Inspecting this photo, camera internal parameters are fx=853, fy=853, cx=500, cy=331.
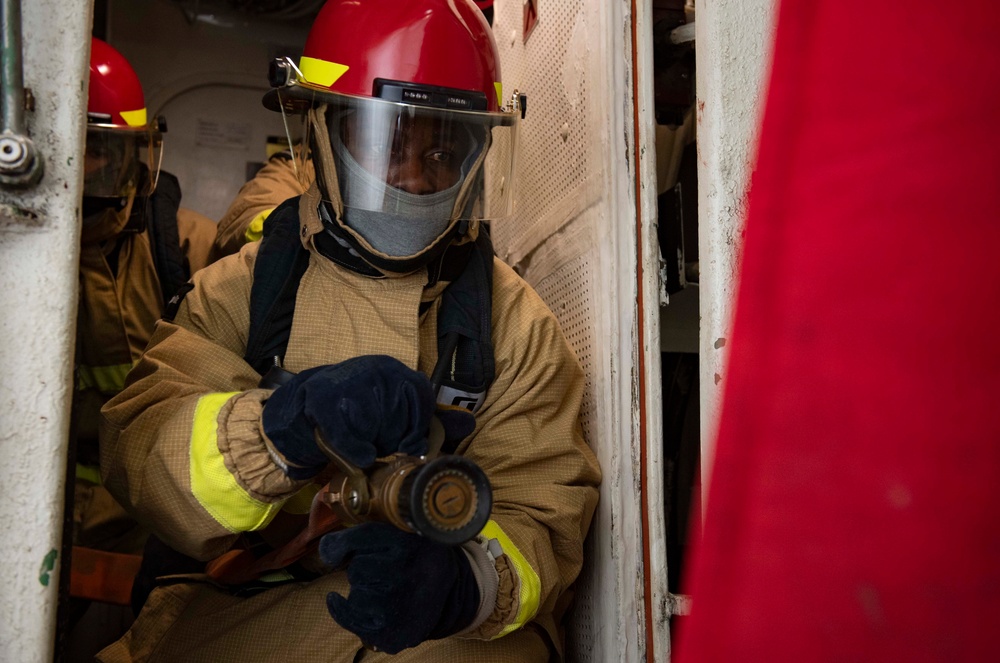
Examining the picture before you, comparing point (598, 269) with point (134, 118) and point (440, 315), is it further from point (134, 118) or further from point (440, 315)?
point (134, 118)

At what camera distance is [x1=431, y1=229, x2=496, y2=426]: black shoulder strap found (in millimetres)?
1713

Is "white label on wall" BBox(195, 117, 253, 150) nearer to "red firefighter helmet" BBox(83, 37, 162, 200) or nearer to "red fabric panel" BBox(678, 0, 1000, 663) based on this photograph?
"red firefighter helmet" BBox(83, 37, 162, 200)

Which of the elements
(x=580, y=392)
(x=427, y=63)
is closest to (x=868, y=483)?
(x=580, y=392)

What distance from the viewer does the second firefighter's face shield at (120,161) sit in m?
2.54

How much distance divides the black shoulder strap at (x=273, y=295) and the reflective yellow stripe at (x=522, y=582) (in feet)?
1.79

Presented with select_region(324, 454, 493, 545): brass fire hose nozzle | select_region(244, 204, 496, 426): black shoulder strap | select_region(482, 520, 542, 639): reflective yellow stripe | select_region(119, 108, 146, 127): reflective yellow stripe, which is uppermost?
select_region(119, 108, 146, 127): reflective yellow stripe

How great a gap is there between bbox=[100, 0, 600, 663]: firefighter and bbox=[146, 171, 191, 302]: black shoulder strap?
48.6 inches

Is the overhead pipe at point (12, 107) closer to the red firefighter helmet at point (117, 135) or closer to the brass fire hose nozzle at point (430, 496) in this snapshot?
the brass fire hose nozzle at point (430, 496)

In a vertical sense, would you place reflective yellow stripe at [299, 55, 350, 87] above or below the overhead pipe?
above

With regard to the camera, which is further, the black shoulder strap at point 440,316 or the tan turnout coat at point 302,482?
the black shoulder strap at point 440,316

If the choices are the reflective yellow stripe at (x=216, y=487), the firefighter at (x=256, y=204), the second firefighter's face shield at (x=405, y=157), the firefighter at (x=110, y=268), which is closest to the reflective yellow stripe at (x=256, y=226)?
the firefighter at (x=256, y=204)

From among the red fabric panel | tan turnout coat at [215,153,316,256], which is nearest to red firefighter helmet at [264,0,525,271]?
the red fabric panel

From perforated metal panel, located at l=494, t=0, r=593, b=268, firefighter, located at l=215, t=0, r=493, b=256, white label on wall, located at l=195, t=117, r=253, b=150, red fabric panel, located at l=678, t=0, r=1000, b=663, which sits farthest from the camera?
white label on wall, located at l=195, t=117, r=253, b=150

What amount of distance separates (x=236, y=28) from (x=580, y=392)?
9.83 ft
